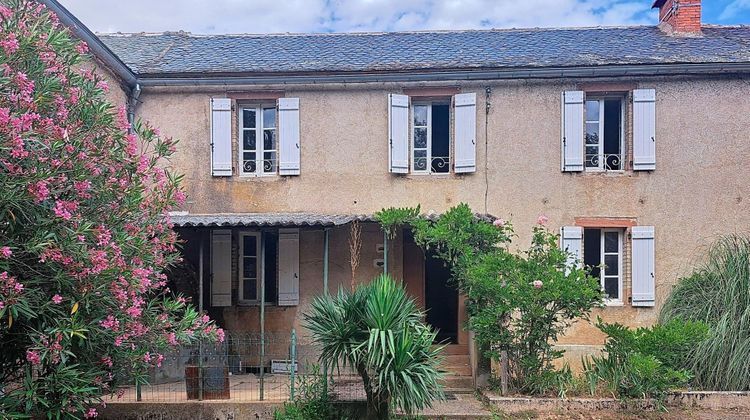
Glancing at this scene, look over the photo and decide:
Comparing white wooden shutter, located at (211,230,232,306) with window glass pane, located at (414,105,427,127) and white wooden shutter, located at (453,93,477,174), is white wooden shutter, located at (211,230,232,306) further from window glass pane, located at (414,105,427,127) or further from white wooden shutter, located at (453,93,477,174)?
white wooden shutter, located at (453,93,477,174)

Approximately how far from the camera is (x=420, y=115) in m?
10.9

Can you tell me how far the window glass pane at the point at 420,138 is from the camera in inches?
424

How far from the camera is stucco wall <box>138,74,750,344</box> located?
1030cm

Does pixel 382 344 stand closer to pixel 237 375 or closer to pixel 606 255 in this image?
pixel 237 375

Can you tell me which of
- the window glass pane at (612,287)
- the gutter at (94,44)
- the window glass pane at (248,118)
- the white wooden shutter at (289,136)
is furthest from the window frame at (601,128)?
the gutter at (94,44)

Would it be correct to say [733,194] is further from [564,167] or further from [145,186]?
[145,186]

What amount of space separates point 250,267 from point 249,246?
1.37 feet

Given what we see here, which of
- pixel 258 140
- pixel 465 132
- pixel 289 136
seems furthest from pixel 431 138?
pixel 258 140

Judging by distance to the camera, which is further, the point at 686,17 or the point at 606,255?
the point at 686,17

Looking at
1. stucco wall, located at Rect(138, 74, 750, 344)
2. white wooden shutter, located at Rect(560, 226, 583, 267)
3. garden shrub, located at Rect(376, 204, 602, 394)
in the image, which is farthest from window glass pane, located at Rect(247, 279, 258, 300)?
white wooden shutter, located at Rect(560, 226, 583, 267)

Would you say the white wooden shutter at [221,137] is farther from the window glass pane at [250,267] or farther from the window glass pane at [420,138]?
the window glass pane at [420,138]

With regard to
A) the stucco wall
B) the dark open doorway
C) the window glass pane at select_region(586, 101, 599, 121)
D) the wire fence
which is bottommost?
the wire fence

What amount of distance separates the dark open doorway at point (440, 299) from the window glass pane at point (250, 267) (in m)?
3.45

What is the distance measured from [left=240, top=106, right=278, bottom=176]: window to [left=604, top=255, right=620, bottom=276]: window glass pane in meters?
6.76
